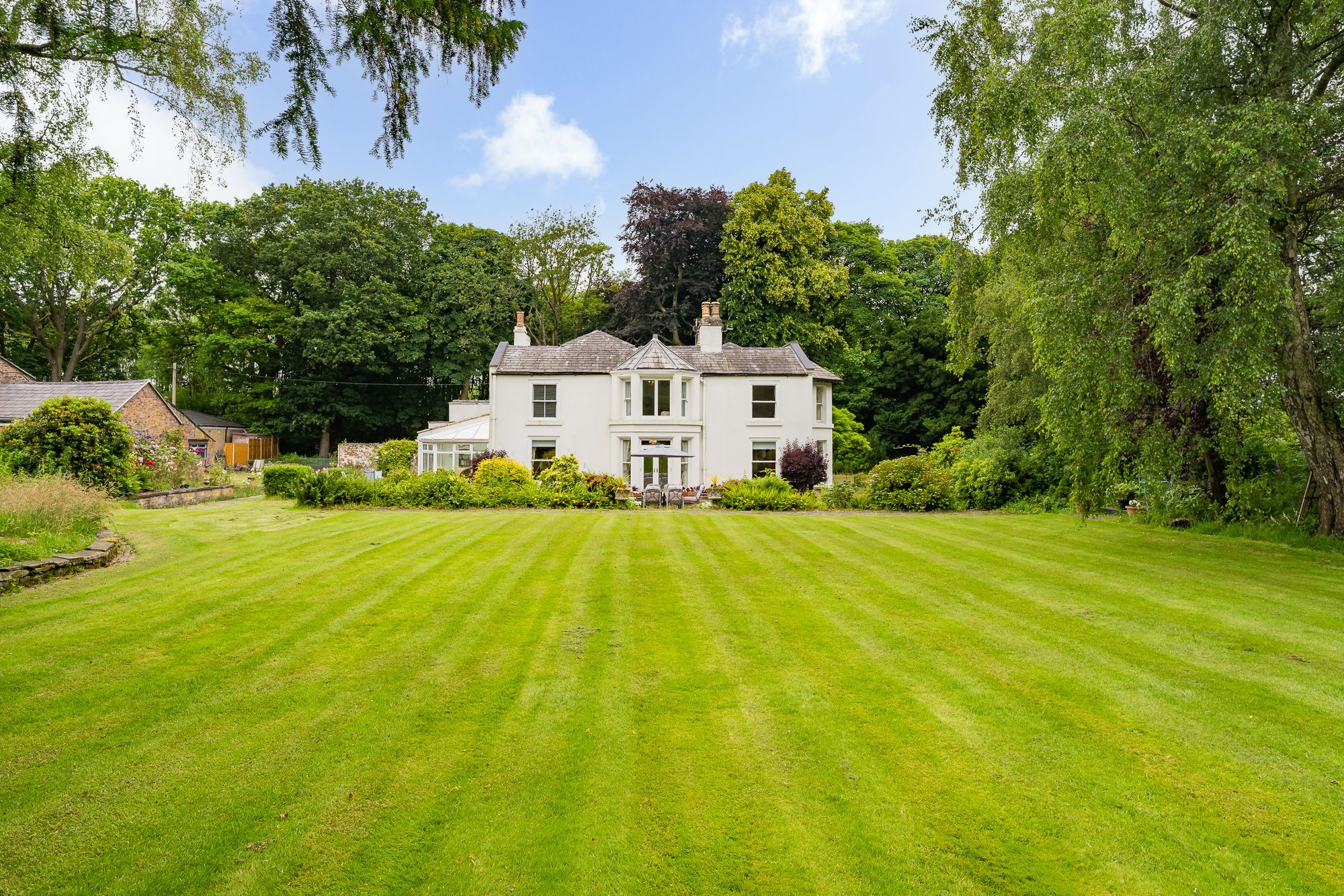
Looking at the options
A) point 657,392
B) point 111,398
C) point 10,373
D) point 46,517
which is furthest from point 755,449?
point 10,373

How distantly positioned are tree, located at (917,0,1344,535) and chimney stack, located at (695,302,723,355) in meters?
17.3

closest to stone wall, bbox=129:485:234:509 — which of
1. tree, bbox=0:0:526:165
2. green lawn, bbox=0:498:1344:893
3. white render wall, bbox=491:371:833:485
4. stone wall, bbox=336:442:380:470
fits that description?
white render wall, bbox=491:371:833:485

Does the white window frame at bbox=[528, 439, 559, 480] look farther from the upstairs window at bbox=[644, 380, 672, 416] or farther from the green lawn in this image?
the green lawn

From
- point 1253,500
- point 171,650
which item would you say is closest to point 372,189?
point 171,650

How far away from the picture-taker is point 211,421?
40.5 meters

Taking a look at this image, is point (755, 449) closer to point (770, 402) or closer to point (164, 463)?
point (770, 402)

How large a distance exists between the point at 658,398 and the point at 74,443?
58.0 ft

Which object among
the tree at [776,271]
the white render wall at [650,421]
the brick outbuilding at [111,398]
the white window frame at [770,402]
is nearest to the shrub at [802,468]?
the white render wall at [650,421]

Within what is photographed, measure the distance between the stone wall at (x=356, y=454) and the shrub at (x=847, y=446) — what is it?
24.7 meters

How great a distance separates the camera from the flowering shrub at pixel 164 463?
1828cm

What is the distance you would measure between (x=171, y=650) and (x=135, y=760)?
2.15 m

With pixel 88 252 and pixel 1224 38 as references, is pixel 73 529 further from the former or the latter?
pixel 1224 38

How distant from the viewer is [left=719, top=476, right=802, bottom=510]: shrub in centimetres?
1931

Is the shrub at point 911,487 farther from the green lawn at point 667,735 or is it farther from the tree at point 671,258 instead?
the tree at point 671,258
